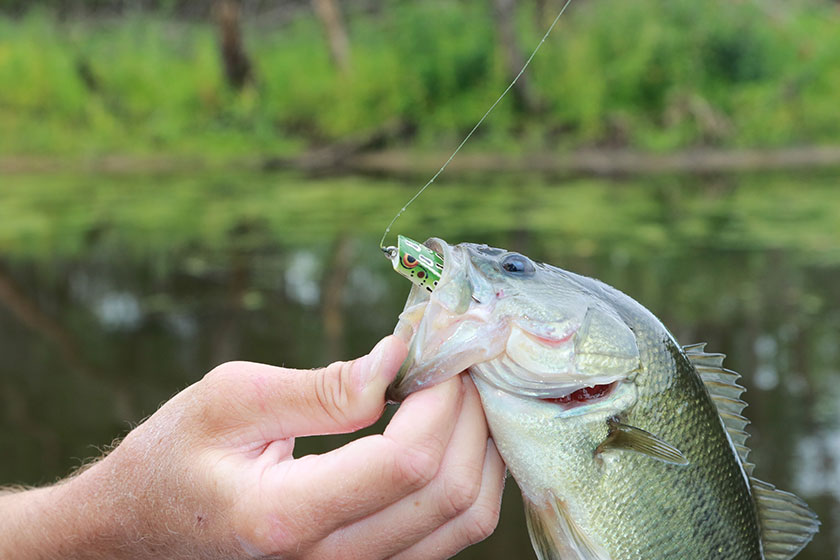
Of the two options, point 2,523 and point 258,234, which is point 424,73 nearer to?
point 258,234

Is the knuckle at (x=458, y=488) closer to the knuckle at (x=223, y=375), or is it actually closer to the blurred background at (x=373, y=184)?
the knuckle at (x=223, y=375)

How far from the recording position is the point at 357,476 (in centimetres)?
153

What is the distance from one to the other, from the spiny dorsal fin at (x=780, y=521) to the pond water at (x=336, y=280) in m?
2.41

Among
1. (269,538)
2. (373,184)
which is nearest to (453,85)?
(373,184)

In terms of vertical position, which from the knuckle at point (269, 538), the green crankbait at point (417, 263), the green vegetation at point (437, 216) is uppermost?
the green crankbait at point (417, 263)

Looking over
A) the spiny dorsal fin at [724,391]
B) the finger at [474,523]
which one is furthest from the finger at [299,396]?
the spiny dorsal fin at [724,391]

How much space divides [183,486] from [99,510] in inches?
11.0

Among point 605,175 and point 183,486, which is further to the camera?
point 605,175

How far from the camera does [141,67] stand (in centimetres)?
1596

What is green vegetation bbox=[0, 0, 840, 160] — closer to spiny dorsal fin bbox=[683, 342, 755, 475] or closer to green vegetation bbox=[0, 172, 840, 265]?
green vegetation bbox=[0, 172, 840, 265]

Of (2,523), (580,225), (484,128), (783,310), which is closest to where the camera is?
(2,523)

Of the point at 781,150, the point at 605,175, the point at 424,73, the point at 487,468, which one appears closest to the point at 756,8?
the point at 781,150

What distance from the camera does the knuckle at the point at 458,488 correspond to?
160 centimetres

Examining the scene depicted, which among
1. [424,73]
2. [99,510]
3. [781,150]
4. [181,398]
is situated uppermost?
[181,398]
